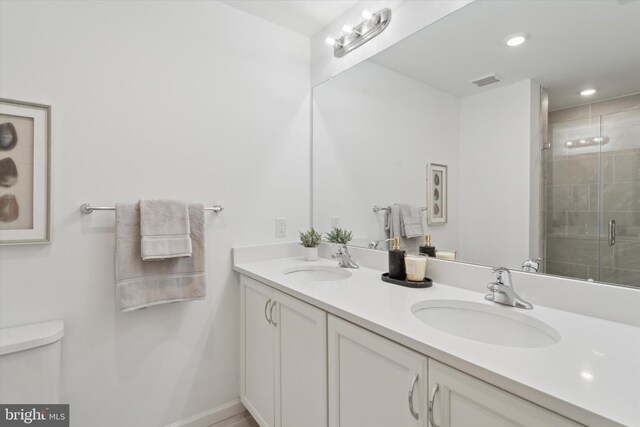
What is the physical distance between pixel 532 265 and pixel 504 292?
16 centimetres

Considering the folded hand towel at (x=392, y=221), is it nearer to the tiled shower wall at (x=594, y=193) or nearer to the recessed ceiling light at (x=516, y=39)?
the tiled shower wall at (x=594, y=193)

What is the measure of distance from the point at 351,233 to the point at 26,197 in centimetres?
151

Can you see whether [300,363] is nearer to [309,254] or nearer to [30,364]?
[309,254]

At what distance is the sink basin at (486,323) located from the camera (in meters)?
0.89

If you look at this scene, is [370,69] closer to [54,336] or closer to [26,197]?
[26,197]

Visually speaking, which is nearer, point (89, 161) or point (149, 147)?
point (89, 161)

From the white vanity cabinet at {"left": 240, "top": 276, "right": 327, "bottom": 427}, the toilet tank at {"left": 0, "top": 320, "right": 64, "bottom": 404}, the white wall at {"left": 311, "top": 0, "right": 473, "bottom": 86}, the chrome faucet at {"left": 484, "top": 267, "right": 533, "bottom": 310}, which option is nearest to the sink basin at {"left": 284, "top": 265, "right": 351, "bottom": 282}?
the white vanity cabinet at {"left": 240, "top": 276, "right": 327, "bottom": 427}

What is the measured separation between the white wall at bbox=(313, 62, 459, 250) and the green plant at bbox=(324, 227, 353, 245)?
5cm

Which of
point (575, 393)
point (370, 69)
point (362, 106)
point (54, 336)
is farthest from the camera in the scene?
point (362, 106)

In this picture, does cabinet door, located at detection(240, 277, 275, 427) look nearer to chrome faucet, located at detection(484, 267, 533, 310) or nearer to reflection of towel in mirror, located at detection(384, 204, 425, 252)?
Answer: reflection of towel in mirror, located at detection(384, 204, 425, 252)

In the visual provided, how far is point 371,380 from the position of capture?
89 cm

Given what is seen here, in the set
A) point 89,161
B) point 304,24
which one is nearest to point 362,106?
point 304,24

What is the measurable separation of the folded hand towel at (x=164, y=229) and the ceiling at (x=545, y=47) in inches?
53.1

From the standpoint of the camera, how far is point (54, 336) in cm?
113
